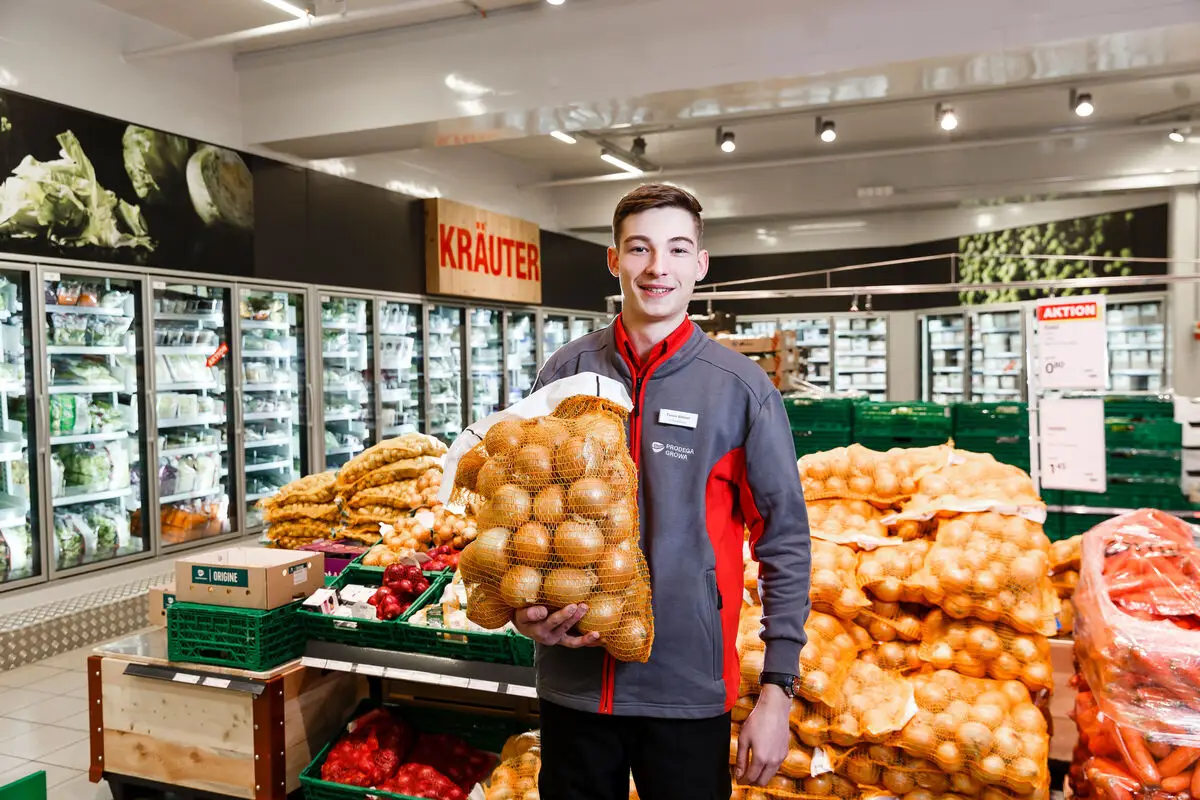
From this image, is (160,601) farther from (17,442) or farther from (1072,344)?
(1072,344)

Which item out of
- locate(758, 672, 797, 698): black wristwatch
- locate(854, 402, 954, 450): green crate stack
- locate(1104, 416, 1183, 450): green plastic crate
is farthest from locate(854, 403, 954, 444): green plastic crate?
locate(758, 672, 797, 698): black wristwatch

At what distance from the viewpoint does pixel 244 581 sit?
10.9 feet

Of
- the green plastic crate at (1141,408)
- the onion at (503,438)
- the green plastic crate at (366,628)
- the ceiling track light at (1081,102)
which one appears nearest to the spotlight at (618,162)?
the ceiling track light at (1081,102)

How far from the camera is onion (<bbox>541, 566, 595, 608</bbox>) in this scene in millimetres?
1555

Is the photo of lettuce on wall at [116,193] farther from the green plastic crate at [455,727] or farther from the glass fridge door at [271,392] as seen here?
the green plastic crate at [455,727]

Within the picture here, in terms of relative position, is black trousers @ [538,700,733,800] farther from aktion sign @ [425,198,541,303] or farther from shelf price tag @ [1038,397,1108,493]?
aktion sign @ [425,198,541,303]

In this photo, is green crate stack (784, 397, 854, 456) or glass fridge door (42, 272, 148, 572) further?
green crate stack (784, 397, 854, 456)

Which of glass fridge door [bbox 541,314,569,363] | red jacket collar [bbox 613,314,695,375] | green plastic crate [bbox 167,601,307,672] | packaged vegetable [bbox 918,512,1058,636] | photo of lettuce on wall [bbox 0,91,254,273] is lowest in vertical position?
green plastic crate [bbox 167,601,307,672]

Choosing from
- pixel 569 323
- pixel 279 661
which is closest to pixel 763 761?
pixel 279 661

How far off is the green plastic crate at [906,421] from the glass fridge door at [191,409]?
4.53 m

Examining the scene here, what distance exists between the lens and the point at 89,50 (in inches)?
227

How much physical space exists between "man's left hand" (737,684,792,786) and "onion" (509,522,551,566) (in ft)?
1.64

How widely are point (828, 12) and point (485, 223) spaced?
487 centimetres

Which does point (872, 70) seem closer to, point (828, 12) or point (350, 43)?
point (828, 12)
